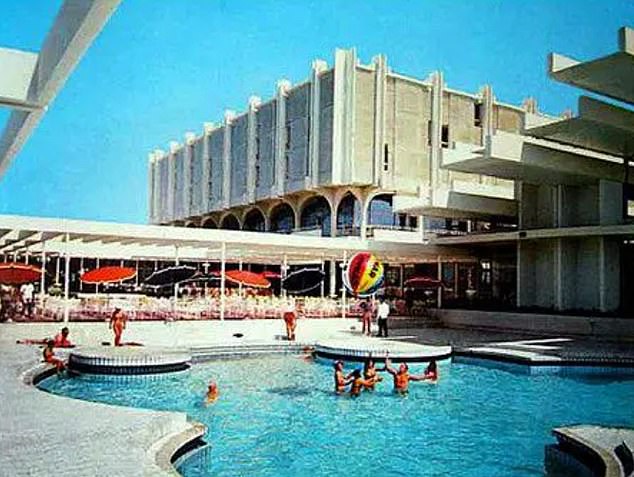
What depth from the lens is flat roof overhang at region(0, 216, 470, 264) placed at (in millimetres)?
18469

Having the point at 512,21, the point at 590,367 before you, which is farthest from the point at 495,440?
the point at 512,21

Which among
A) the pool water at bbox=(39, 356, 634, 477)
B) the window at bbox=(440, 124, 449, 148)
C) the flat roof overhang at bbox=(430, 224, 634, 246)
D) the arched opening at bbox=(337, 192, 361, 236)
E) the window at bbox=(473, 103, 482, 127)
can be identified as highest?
the window at bbox=(473, 103, 482, 127)

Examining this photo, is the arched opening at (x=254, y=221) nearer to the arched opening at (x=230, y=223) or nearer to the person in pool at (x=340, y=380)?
the arched opening at (x=230, y=223)

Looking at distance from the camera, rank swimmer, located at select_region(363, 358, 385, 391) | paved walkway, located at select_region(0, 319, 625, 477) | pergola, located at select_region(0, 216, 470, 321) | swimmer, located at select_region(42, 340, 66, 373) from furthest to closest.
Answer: pergola, located at select_region(0, 216, 470, 321) → swimmer, located at select_region(42, 340, 66, 373) → swimmer, located at select_region(363, 358, 385, 391) → paved walkway, located at select_region(0, 319, 625, 477)

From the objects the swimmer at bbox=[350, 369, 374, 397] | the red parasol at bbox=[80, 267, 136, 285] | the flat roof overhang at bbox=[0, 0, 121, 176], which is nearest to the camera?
the flat roof overhang at bbox=[0, 0, 121, 176]

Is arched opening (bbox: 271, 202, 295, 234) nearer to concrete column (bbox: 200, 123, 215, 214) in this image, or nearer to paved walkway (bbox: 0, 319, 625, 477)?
concrete column (bbox: 200, 123, 215, 214)

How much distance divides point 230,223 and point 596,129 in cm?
3356

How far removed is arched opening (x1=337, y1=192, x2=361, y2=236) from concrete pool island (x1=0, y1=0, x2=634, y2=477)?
0.38ft

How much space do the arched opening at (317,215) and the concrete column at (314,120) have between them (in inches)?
137

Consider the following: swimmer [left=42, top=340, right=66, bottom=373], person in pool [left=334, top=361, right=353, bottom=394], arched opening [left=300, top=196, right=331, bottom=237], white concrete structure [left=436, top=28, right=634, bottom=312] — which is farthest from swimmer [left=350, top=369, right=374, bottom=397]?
arched opening [left=300, top=196, right=331, bottom=237]

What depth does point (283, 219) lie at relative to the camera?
43969 mm

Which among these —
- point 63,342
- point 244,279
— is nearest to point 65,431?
point 63,342

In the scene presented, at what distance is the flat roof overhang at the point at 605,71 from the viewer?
1544cm

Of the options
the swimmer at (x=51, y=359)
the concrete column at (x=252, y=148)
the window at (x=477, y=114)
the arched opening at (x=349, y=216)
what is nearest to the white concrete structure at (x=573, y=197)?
the arched opening at (x=349, y=216)
